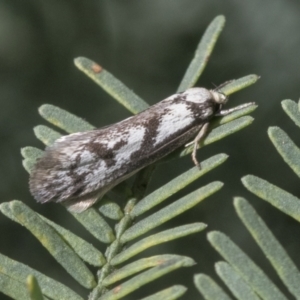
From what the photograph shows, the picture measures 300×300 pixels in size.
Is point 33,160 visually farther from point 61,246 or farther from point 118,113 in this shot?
point 118,113

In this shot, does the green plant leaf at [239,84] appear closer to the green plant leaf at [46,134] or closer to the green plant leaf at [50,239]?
the green plant leaf at [46,134]

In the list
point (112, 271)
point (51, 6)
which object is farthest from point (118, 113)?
point (112, 271)

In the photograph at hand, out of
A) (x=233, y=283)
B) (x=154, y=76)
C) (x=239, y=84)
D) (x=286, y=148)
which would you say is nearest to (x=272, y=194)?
(x=286, y=148)

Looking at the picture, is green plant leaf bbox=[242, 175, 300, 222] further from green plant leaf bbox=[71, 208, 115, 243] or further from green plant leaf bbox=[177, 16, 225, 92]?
green plant leaf bbox=[177, 16, 225, 92]

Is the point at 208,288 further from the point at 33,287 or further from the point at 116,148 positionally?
the point at 116,148

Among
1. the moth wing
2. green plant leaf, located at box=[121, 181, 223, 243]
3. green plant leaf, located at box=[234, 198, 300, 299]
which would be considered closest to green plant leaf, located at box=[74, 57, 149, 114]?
the moth wing

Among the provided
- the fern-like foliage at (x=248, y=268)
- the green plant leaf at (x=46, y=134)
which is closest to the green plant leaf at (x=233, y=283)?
the fern-like foliage at (x=248, y=268)

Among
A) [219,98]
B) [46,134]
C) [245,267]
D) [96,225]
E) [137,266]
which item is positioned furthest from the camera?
[219,98]
